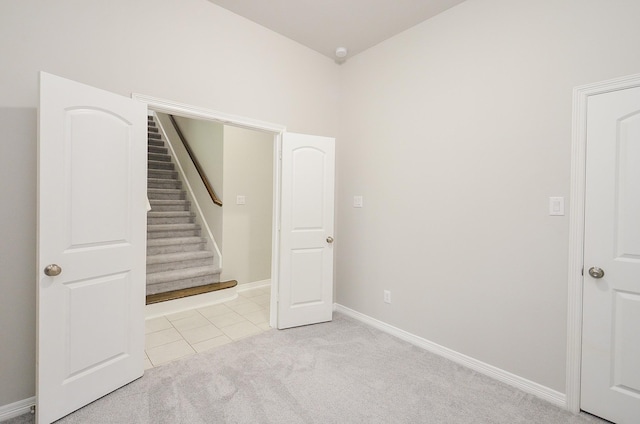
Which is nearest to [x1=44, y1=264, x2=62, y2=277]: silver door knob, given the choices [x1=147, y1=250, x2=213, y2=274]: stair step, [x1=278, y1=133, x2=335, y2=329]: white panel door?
[x1=278, y1=133, x2=335, y2=329]: white panel door

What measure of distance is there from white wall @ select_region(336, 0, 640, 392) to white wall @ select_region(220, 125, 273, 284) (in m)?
1.89

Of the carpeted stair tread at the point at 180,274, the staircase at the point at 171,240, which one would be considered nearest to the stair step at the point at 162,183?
the staircase at the point at 171,240

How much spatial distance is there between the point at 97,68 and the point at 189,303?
8.56 ft

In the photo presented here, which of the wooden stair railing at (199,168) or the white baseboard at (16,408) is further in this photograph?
the wooden stair railing at (199,168)

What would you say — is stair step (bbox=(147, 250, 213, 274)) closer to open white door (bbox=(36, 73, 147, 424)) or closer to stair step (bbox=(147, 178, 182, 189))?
stair step (bbox=(147, 178, 182, 189))

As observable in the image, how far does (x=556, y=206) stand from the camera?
1.95 metres

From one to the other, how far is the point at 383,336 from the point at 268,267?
235 cm

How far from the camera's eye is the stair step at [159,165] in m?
5.24

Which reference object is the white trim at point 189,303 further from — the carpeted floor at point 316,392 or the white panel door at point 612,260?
the white panel door at point 612,260

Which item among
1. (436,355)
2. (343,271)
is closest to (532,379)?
(436,355)

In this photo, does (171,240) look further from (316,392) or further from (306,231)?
(316,392)

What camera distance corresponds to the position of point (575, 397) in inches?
73.2

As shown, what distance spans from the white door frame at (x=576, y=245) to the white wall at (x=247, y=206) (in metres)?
3.66

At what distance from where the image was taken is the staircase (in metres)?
3.69
